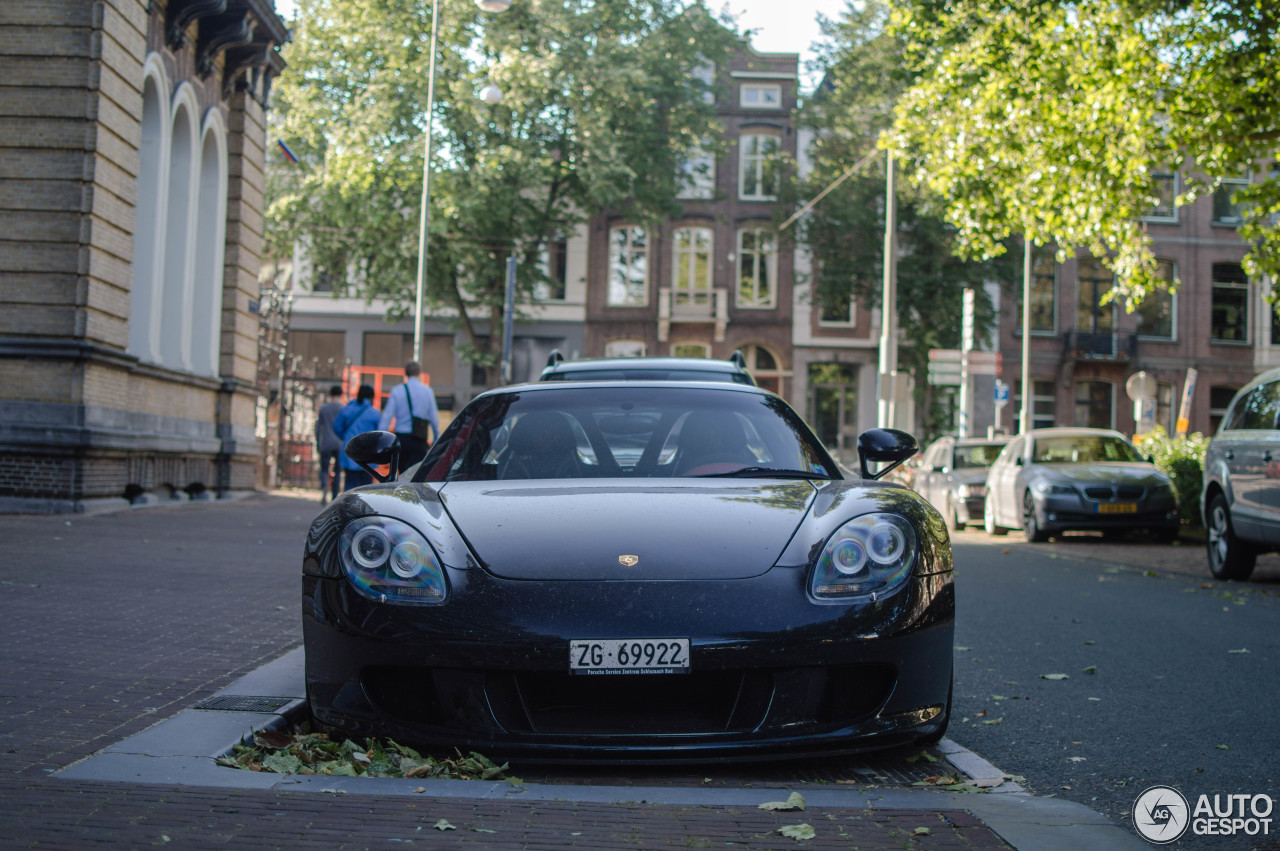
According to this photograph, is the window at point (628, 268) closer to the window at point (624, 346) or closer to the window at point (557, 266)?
the window at point (624, 346)

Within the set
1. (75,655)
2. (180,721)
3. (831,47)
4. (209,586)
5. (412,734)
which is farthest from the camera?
(831,47)

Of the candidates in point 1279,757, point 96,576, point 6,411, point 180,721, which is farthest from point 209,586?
point 6,411

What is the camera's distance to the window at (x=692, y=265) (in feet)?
156

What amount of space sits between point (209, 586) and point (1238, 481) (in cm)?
839

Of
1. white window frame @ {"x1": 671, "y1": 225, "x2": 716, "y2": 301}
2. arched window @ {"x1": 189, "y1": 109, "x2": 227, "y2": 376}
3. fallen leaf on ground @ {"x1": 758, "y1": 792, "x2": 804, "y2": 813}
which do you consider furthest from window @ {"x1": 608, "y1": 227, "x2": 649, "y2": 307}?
fallen leaf on ground @ {"x1": 758, "y1": 792, "x2": 804, "y2": 813}

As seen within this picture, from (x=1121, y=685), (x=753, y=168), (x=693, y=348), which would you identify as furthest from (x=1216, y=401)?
(x=1121, y=685)

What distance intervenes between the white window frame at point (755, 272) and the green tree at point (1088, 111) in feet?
96.1

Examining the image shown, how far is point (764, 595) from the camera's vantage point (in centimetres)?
379

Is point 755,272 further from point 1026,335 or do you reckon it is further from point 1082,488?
point 1082,488

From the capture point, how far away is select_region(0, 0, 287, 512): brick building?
14.8 m

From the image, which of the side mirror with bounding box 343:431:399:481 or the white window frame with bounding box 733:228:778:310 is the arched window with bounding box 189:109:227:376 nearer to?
the side mirror with bounding box 343:431:399:481

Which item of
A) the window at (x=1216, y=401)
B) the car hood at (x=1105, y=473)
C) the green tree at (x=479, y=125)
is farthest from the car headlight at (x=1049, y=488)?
the window at (x=1216, y=401)

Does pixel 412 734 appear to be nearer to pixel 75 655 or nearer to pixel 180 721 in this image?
pixel 180 721

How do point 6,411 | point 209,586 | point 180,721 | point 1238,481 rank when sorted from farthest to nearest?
point 6,411 < point 1238,481 < point 209,586 < point 180,721
